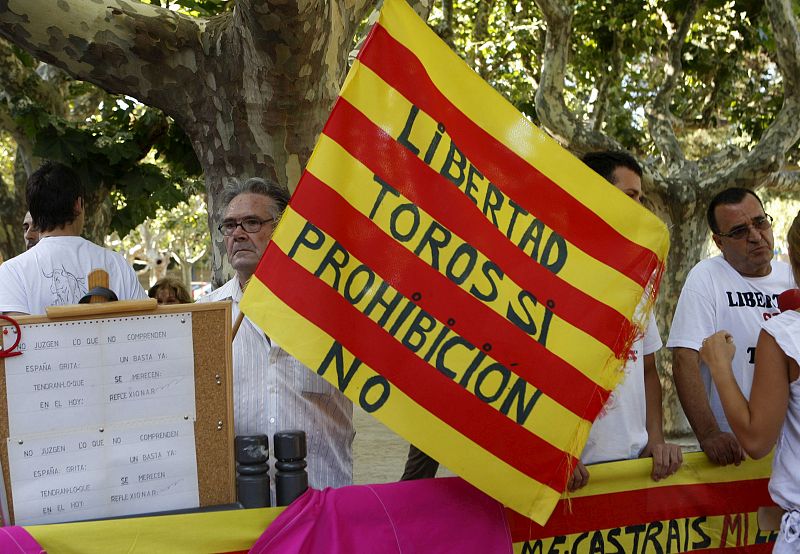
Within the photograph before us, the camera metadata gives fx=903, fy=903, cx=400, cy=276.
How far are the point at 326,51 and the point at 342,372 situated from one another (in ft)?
9.52

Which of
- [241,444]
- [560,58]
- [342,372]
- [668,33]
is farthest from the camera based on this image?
[668,33]

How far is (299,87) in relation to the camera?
16.1 ft

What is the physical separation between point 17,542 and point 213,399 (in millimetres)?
598

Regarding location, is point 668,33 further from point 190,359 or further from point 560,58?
point 190,359

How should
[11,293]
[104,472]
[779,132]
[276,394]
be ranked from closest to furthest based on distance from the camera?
[104,472] < [276,394] < [11,293] < [779,132]

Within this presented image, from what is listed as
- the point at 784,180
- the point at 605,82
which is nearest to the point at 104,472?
the point at 784,180

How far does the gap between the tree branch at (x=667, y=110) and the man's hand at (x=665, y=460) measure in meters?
7.91

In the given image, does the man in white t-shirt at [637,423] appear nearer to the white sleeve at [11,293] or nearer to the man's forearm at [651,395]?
the man's forearm at [651,395]

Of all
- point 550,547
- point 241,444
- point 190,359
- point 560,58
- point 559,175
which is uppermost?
point 560,58

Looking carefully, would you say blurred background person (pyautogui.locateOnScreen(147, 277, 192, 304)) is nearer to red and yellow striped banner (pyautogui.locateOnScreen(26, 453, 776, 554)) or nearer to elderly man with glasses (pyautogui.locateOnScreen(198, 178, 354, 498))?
elderly man with glasses (pyautogui.locateOnScreen(198, 178, 354, 498))

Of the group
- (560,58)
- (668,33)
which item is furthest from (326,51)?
(668,33)

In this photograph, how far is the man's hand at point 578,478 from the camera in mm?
2922

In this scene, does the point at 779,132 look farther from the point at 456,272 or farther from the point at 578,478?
the point at 456,272

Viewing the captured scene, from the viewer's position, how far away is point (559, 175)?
2564 millimetres
